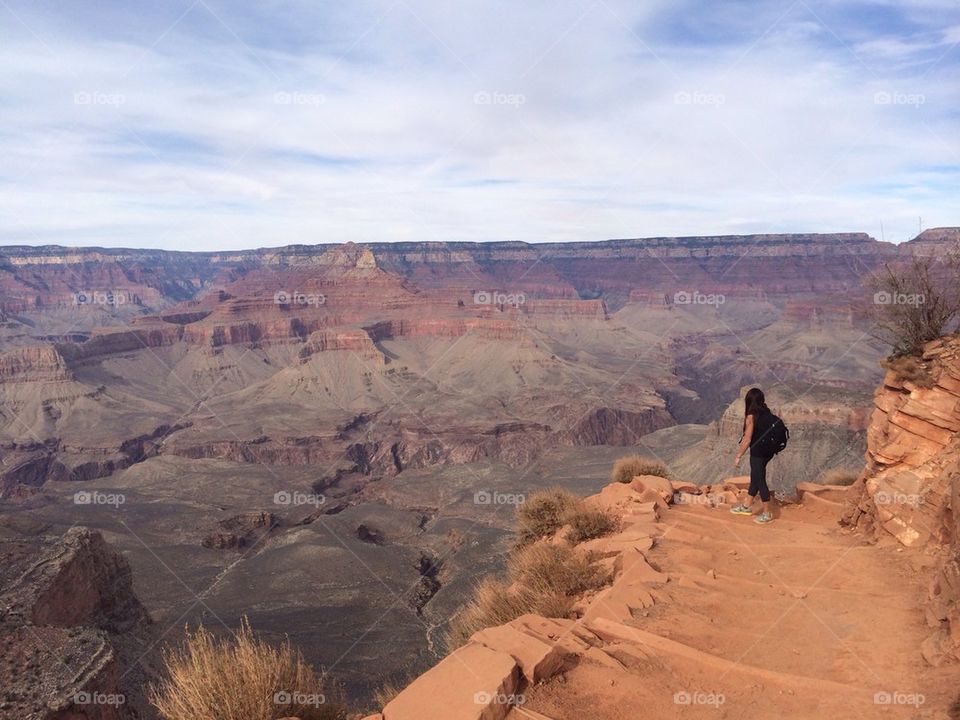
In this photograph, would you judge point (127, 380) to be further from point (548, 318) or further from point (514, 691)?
point (514, 691)

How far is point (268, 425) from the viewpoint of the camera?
7619cm

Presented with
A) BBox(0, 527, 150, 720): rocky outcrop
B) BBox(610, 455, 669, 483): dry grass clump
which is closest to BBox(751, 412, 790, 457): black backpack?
BBox(610, 455, 669, 483): dry grass clump

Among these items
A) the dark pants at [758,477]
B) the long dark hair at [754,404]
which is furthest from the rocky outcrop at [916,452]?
the long dark hair at [754,404]

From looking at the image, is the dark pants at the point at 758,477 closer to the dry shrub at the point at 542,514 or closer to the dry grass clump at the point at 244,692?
the dry shrub at the point at 542,514

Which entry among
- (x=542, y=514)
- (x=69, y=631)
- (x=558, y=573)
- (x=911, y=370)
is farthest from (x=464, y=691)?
(x=69, y=631)

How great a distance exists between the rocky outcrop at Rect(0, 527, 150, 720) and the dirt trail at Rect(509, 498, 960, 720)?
7.70 metres

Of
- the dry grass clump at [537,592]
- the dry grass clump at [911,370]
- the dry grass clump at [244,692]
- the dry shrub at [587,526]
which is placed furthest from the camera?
the dry shrub at [587,526]

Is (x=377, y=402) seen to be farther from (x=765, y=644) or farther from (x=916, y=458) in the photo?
(x=765, y=644)

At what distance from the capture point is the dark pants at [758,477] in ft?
36.1

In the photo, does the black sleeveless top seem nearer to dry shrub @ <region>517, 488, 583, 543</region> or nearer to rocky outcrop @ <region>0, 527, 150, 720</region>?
dry shrub @ <region>517, 488, 583, 543</region>

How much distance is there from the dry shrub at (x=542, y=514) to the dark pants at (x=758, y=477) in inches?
127

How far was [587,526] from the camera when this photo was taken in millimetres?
10930

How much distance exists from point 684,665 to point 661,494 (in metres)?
6.89

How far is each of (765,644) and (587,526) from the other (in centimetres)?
451
